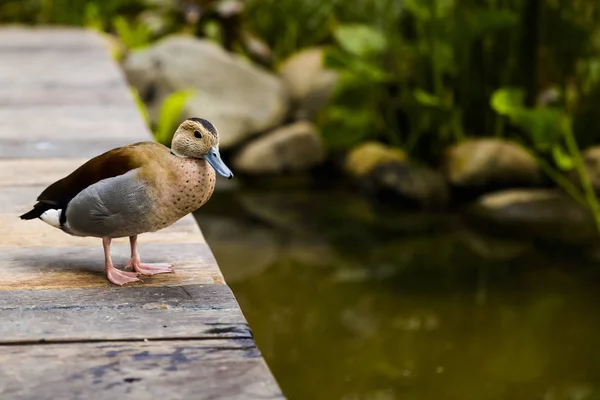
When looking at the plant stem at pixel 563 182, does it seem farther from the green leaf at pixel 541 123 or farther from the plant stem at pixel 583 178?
the green leaf at pixel 541 123

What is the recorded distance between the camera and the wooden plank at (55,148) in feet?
7.54

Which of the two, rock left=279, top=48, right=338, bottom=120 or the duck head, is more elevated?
the duck head

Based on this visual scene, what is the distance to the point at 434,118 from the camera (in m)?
4.22

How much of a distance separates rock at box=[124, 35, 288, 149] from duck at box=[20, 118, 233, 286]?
3359 millimetres

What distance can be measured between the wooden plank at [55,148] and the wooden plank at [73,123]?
1.3 inches

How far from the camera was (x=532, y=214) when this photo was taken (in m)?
3.88

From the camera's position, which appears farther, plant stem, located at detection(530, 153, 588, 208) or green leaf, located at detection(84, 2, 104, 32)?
green leaf, located at detection(84, 2, 104, 32)

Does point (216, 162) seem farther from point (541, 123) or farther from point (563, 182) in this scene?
point (563, 182)

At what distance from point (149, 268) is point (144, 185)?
7.3 inches

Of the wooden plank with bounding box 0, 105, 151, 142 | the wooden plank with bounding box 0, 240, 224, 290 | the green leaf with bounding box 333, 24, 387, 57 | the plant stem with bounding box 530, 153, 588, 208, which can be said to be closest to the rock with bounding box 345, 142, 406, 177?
the green leaf with bounding box 333, 24, 387, 57

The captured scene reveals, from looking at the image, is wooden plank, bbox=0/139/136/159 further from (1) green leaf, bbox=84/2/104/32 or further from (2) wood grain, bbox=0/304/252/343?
(1) green leaf, bbox=84/2/104/32

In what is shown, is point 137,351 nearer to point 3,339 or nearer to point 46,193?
point 3,339

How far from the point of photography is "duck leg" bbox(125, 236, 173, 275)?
1.42 metres

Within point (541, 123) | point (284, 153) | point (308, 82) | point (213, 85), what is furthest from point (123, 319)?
point (308, 82)
